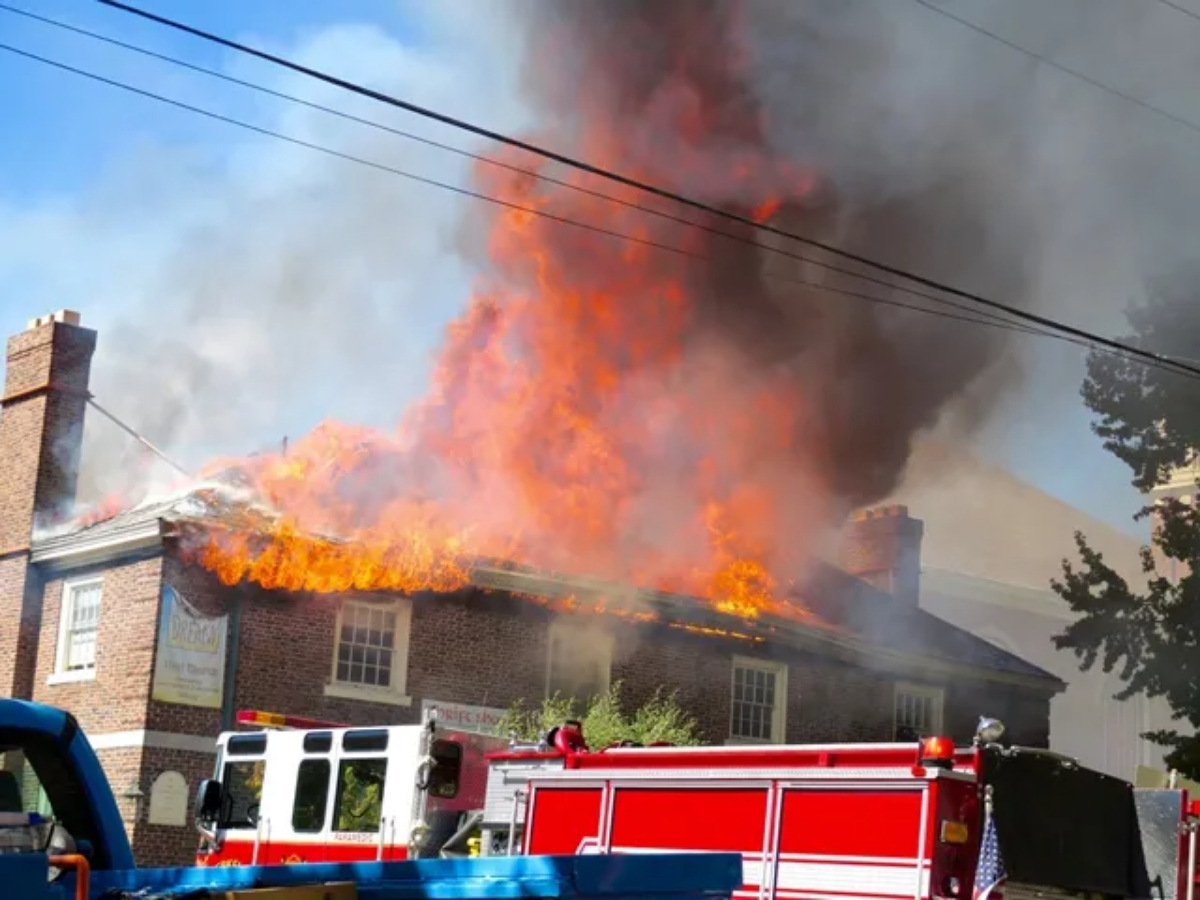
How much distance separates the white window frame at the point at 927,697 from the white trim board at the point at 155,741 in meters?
12.1

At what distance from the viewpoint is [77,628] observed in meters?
22.4

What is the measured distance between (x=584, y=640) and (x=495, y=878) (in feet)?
66.9

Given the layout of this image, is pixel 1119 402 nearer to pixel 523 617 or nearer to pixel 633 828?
pixel 523 617

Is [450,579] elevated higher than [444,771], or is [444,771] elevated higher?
[450,579]

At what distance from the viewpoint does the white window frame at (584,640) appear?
78.4 feet

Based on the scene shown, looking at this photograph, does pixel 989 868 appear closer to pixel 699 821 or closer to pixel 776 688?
pixel 699 821

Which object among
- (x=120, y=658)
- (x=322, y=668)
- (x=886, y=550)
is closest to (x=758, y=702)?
(x=886, y=550)

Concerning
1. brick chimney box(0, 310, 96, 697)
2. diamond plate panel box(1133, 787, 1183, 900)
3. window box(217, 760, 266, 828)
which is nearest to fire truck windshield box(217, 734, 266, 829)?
window box(217, 760, 266, 828)

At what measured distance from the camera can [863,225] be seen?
18.4m

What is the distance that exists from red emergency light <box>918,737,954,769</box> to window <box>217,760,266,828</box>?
612 centimetres

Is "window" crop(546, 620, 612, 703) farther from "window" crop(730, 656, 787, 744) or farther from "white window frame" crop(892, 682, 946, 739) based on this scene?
"white window frame" crop(892, 682, 946, 739)

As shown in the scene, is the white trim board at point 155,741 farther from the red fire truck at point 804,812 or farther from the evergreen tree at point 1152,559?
the evergreen tree at point 1152,559

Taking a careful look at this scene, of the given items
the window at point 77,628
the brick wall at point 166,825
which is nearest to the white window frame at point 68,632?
the window at point 77,628

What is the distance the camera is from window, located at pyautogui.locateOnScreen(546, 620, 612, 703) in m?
23.9
